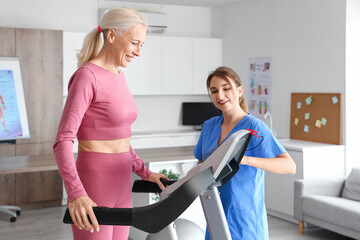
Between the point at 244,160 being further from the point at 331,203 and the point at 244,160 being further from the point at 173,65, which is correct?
the point at 173,65

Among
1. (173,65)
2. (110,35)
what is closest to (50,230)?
(173,65)

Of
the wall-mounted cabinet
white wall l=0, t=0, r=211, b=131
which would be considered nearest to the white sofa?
the wall-mounted cabinet

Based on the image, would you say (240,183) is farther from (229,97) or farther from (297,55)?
(297,55)

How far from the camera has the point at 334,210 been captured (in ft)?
14.0

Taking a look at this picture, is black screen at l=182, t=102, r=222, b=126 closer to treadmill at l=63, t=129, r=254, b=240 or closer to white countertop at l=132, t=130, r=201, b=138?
white countertop at l=132, t=130, r=201, b=138

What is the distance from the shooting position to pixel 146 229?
1.31 metres

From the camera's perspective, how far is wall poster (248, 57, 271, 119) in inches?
237

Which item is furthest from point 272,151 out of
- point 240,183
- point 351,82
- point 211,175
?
point 351,82

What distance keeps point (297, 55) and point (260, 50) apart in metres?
0.69

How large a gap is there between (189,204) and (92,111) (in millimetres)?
623

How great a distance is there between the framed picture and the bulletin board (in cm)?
292

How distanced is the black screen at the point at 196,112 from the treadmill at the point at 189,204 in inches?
214

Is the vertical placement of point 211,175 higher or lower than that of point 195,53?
lower

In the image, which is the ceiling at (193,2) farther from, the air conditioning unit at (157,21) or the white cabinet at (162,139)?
the white cabinet at (162,139)
